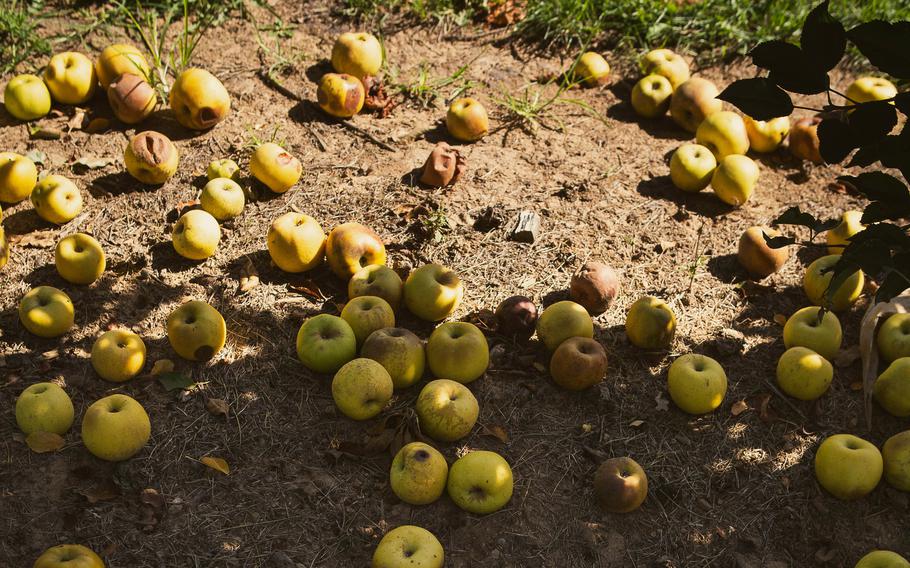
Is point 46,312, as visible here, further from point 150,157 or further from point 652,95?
point 652,95

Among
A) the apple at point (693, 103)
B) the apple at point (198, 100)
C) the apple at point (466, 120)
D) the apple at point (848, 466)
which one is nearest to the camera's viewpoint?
the apple at point (848, 466)

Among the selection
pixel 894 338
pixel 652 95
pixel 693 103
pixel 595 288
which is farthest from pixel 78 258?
pixel 894 338

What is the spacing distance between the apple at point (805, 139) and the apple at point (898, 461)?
9.07 ft

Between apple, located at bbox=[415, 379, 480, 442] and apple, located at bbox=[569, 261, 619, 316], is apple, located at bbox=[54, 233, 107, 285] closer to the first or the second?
apple, located at bbox=[415, 379, 480, 442]

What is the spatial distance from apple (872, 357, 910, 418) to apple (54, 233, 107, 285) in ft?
15.2

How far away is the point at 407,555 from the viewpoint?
11.0 feet

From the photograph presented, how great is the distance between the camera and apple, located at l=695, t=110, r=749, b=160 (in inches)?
227

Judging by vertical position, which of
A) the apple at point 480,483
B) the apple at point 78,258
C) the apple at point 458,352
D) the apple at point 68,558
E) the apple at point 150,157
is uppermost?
the apple at point 150,157

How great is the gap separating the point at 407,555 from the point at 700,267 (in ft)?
9.65

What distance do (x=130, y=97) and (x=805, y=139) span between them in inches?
206

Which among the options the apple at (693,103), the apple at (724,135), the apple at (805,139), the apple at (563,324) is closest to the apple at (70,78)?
the apple at (563,324)

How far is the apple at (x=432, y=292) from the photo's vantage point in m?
4.48

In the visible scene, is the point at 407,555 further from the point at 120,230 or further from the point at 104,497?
the point at 120,230

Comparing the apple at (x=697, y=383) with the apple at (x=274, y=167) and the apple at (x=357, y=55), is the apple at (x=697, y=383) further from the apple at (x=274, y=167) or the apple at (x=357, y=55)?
the apple at (x=357, y=55)
